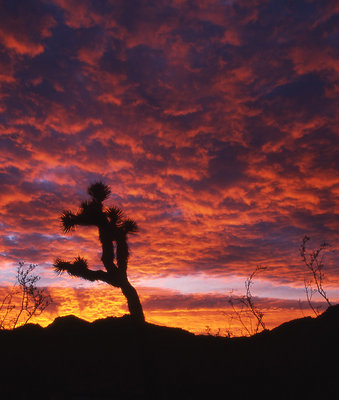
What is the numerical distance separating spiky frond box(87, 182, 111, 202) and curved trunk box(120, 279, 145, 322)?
3824 mm

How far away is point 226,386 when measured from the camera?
8.59 m

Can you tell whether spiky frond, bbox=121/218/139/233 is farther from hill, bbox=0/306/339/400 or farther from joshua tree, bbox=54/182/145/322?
hill, bbox=0/306/339/400

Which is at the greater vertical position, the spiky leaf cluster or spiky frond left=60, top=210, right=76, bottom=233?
spiky frond left=60, top=210, right=76, bottom=233

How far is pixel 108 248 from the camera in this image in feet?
36.5

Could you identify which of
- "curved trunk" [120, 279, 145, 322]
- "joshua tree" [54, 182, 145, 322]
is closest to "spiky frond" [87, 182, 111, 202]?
"joshua tree" [54, 182, 145, 322]

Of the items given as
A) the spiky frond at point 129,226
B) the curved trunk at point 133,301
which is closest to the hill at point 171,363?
the curved trunk at point 133,301

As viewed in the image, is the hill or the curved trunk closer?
the hill

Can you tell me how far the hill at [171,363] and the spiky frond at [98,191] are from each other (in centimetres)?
515

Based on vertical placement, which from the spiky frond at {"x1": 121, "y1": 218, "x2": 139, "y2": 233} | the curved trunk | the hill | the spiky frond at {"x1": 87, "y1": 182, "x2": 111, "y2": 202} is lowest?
the hill

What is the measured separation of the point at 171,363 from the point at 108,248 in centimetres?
460

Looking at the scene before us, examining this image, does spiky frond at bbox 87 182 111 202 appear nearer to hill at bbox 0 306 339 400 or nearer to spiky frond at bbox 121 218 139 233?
spiky frond at bbox 121 218 139 233

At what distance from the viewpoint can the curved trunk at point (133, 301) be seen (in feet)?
34.2

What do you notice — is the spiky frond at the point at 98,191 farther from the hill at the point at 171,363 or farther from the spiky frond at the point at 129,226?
the hill at the point at 171,363

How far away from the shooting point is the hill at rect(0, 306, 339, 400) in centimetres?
819
